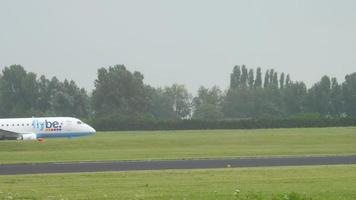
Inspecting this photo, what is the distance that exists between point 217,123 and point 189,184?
74893mm

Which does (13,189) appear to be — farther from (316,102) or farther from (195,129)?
(316,102)

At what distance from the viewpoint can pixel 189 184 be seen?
79.5 ft

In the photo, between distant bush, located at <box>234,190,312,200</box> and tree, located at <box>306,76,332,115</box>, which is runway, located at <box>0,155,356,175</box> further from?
tree, located at <box>306,76,332,115</box>

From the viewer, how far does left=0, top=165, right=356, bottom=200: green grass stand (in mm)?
20516

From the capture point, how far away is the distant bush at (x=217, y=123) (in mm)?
96688

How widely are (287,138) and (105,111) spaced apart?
72.2 metres

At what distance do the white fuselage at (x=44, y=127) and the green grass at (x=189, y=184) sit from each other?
147 feet


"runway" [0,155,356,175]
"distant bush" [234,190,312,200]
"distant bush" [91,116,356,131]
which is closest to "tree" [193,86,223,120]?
"distant bush" [91,116,356,131]

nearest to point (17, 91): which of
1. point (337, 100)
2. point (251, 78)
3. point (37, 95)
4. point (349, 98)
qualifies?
point (37, 95)

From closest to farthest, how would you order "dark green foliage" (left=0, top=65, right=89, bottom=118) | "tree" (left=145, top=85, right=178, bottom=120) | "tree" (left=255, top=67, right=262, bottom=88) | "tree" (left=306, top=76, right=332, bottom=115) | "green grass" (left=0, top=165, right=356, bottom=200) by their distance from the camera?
1. "green grass" (left=0, top=165, right=356, bottom=200)
2. "dark green foliage" (left=0, top=65, right=89, bottom=118)
3. "tree" (left=306, top=76, right=332, bottom=115)
4. "tree" (left=145, top=85, right=178, bottom=120)
5. "tree" (left=255, top=67, right=262, bottom=88)

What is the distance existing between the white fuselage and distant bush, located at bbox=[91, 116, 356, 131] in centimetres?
2557

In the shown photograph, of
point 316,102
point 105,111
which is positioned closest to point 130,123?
point 105,111

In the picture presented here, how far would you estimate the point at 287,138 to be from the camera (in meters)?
66.0

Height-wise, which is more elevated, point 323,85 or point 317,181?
point 323,85
